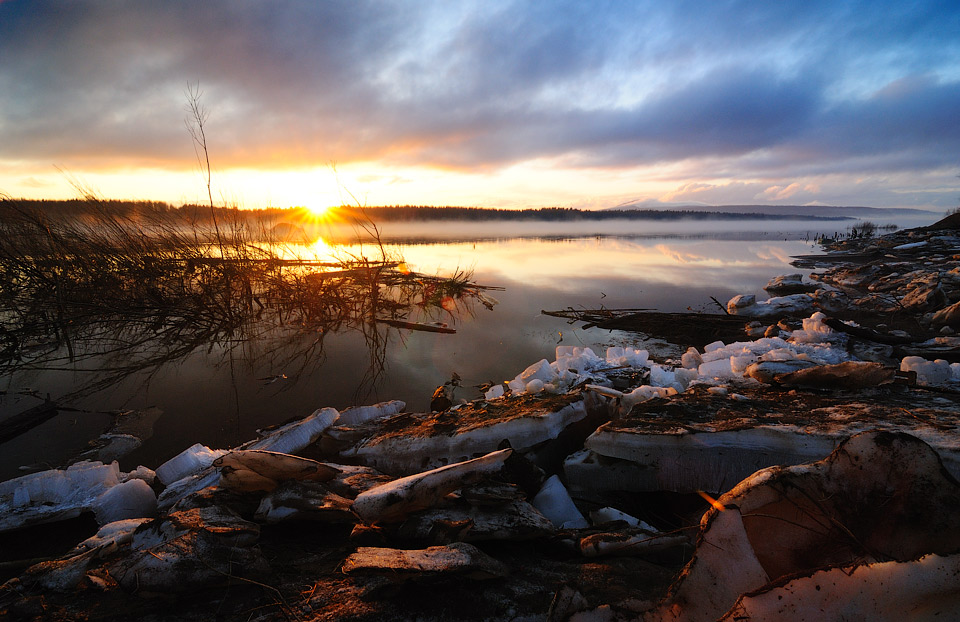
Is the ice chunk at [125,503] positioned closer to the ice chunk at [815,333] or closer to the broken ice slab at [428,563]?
the broken ice slab at [428,563]

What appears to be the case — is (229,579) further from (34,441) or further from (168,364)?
(168,364)

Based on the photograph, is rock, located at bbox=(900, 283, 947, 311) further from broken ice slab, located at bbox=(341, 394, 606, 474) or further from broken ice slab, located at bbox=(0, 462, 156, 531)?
broken ice slab, located at bbox=(0, 462, 156, 531)

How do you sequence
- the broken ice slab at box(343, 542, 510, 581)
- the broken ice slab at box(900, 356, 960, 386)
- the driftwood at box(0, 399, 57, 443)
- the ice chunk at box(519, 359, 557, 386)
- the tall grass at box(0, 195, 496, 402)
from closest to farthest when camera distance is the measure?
the broken ice slab at box(343, 542, 510, 581) < the broken ice slab at box(900, 356, 960, 386) < the driftwood at box(0, 399, 57, 443) < the ice chunk at box(519, 359, 557, 386) < the tall grass at box(0, 195, 496, 402)

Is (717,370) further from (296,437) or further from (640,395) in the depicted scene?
(296,437)

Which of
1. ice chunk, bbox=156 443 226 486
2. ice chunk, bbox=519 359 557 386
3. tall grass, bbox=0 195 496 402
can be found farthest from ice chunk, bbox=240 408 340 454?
ice chunk, bbox=519 359 557 386

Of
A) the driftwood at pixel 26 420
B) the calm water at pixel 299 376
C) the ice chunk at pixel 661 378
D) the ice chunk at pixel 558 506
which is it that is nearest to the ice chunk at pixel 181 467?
the calm water at pixel 299 376

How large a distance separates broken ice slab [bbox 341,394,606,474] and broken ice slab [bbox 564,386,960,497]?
0.28 metres

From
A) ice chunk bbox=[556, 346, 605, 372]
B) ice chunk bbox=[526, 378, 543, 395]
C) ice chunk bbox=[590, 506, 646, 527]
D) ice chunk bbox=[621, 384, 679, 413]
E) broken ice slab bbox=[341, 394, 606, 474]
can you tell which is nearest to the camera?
ice chunk bbox=[590, 506, 646, 527]

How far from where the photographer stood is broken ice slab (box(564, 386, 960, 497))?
171 centimetres

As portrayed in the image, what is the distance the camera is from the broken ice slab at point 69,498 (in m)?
1.94

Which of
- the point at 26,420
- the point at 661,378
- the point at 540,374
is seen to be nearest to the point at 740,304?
the point at 661,378

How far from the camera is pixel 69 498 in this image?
2.07 metres

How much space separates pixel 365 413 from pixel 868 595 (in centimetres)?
281

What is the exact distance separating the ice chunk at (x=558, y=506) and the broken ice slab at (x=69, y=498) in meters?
2.04
